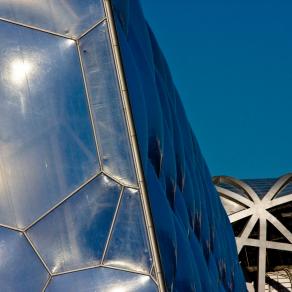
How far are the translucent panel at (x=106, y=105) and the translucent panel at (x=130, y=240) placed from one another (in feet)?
0.74

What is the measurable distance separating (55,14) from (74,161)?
140 cm

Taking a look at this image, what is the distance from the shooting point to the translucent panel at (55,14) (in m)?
8.22

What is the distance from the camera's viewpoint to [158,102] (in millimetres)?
10078

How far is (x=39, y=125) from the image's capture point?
793 centimetres

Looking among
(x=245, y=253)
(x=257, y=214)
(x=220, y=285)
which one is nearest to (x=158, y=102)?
(x=220, y=285)

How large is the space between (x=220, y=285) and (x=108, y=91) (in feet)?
28.1

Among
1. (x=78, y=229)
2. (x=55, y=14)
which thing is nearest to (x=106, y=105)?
(x=55, y=14)

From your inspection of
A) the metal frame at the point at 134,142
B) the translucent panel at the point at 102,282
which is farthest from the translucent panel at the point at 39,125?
the translucent panel at the point at 102,282

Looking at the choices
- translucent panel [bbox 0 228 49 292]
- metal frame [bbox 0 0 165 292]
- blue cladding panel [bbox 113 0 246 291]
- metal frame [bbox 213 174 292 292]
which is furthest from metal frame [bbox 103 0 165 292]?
metal frame [bbox 213 174 292 292]

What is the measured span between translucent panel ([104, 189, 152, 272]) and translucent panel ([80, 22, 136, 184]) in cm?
23

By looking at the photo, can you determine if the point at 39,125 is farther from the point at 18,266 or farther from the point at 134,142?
the point at 18,266

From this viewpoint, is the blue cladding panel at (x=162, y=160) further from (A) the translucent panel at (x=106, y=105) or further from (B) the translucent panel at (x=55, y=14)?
(B) the translucent panel at (x=55, y=14)

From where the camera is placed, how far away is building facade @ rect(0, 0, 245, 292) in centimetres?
761

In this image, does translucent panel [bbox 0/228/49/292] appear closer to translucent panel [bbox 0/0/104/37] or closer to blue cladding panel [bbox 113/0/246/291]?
blue cladding panel [bbox 113/0/246/291]
